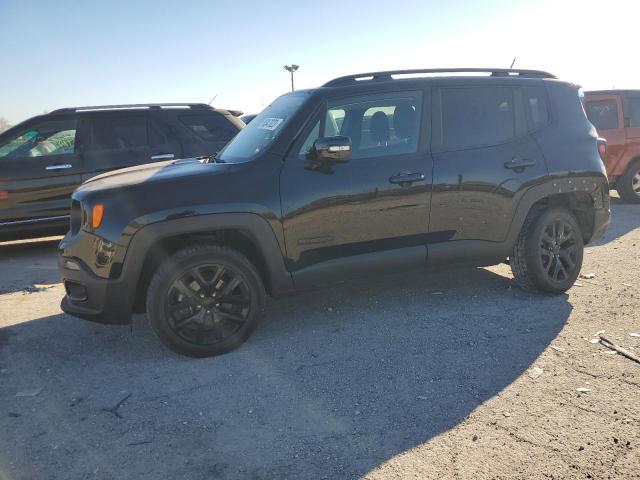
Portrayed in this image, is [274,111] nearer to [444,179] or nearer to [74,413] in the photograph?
[444,179]

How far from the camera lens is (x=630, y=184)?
31.8 feet

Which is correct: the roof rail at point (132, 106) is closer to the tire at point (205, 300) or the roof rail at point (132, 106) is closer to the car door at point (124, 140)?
the car door at point (124, 140)

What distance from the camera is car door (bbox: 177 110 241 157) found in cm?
715

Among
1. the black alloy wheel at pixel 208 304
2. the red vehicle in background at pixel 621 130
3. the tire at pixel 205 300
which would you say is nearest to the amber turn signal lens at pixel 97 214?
the tire at pixel 205 300

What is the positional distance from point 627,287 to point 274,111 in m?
3.60

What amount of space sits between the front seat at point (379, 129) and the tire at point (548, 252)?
1522 millimetres

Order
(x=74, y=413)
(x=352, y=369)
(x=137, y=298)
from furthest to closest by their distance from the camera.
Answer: (x=137, y=298) → (x=352, y=369) → (x=74, y=413)

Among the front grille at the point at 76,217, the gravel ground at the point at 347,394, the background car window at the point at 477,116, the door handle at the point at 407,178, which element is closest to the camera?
the gravel ground at the point at 347,394

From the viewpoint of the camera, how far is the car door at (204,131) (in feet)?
23.5

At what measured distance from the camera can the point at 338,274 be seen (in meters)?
3.92

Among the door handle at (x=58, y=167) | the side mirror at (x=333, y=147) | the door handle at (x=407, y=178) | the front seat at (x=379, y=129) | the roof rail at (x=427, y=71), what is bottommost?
the door handle at (x=407, y=178)

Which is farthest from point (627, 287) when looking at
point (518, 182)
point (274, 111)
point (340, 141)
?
point (274, 111)

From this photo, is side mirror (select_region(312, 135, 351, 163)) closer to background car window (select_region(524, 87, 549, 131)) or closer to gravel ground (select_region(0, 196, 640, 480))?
gravel ground (select_region(0, 196, 640, 480))

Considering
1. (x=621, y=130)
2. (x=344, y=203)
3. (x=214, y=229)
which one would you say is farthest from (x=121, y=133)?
(x=621, y=130)
